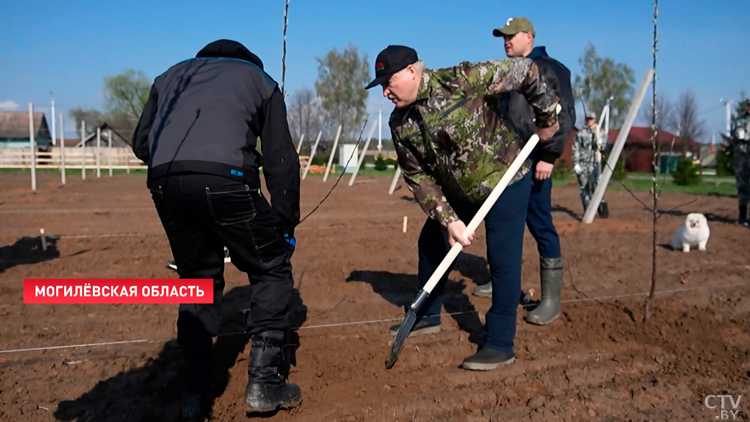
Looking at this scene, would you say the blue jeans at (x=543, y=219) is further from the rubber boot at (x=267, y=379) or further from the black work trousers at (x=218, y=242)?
the rubber boot at (x=267, y=379)

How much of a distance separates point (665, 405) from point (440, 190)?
157 centimetres

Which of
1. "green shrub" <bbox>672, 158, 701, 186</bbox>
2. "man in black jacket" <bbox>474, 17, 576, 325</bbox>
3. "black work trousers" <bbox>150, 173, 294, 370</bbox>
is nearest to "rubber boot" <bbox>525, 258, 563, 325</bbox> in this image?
"man in black jacket" <bbox>474, 17, 576, 325</bbox>

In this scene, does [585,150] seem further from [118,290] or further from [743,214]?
[118,290]

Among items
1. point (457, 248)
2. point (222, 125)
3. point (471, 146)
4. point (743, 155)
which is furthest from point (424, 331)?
point (743, 155)

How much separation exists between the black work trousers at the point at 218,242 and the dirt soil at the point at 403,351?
17.0 inches

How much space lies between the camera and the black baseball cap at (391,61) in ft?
9.79

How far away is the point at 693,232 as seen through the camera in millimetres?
6945

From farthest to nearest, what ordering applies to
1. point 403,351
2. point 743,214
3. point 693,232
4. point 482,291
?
point 743,214, point 693,232, point 482,291, point 403,351

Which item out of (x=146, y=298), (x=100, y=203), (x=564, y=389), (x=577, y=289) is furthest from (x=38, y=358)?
(x=100, y=203)

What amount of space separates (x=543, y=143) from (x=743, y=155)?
843cm

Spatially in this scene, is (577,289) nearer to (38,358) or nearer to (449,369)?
(449,369)

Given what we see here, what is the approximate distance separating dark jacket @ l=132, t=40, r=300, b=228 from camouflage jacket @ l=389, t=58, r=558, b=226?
2.67ft

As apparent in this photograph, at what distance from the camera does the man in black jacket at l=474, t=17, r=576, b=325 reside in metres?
3.66

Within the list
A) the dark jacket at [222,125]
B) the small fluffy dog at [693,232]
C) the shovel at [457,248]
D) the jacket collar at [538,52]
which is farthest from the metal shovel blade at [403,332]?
the small fluffy dog at [693,232]
